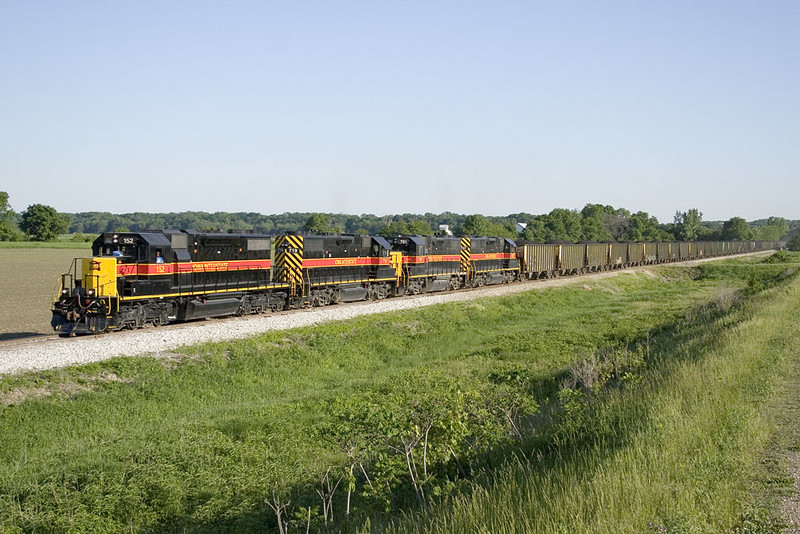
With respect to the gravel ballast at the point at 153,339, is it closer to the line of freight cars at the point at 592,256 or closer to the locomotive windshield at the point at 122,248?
the locomotive windshield at the point at 122,248

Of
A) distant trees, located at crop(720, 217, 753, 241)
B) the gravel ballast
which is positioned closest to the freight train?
the gravel ballast

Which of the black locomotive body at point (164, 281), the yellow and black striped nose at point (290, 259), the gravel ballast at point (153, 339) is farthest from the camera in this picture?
the yellow and black striped nose at point (290, 259)

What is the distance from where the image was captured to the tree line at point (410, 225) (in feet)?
350

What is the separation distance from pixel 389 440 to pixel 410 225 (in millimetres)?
80792

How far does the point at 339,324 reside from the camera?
25141 mm

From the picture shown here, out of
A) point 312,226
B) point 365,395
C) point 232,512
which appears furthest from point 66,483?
point 312,226

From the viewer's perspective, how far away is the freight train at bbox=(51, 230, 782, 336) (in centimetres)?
2088

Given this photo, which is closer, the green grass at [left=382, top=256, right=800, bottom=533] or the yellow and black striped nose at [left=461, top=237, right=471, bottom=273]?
the green grass at [left=382, top=256, right=800, bottom=533]

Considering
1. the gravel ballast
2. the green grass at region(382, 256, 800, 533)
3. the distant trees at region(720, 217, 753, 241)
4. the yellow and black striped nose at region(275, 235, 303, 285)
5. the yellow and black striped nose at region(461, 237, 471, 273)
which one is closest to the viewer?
the green grass at region(382, 256, 800, 533)

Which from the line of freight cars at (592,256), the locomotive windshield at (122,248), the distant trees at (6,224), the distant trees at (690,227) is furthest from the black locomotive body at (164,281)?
the distant trees at (690,227)

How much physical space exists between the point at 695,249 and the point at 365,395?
88.9 meters

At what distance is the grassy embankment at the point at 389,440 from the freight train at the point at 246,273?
13.3 ft

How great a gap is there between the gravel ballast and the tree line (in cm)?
5583

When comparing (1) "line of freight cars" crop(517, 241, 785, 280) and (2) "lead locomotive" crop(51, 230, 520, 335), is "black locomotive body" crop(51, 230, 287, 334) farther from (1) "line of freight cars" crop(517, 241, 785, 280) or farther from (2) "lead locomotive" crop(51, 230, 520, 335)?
(1) "line of freight cars" crop(517, 241, 785, 280)
